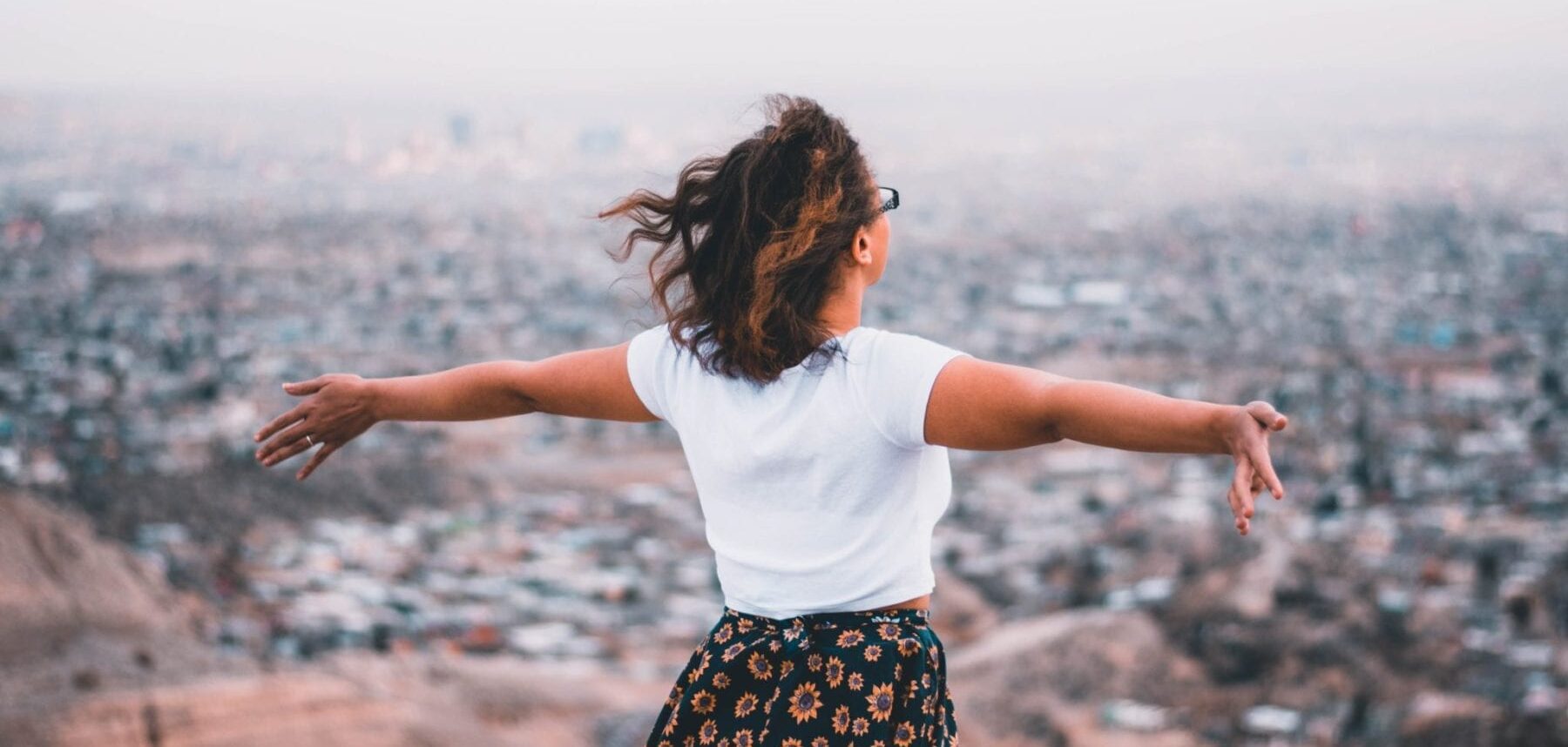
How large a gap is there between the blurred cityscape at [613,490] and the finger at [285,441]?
0.44 m

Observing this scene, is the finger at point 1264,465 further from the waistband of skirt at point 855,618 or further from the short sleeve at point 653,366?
the short sleeve at point 653,366

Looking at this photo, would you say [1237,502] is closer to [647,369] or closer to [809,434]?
[809,434]

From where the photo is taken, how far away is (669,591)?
52.5 feet

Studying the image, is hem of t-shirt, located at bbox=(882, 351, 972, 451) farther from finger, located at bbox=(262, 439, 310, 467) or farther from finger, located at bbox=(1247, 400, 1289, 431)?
finger, located at bbox=(262, 439, 310, 467)

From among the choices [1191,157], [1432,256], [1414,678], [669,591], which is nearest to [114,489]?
[669,591]

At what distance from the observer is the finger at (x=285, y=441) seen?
1759 millimetres

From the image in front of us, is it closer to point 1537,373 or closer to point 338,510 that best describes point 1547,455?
point 1537,373

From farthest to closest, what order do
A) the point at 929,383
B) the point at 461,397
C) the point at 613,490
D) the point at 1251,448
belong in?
the point at 613,490, the point at 461,397, the point at 929,383, the point at 1251,448

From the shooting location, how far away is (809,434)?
4.44ft

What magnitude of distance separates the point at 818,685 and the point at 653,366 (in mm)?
363

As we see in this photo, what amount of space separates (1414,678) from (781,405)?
12.6m

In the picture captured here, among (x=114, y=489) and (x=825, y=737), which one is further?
(x=114, y=489)

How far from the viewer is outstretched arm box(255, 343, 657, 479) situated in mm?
1572

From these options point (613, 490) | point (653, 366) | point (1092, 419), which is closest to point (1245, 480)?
point (1092, 419)
